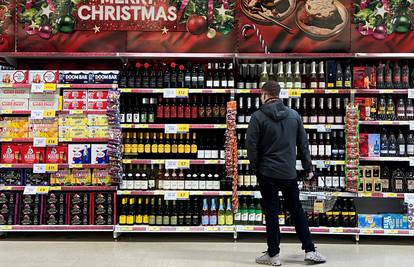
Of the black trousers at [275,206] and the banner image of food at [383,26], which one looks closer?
the black trousers at [275,206]

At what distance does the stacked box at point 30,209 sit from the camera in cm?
566

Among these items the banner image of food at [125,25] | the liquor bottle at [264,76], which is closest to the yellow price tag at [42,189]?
the banner image of food at [125,25]

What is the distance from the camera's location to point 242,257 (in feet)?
16.0

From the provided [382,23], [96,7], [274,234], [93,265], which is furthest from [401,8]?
[93,265]

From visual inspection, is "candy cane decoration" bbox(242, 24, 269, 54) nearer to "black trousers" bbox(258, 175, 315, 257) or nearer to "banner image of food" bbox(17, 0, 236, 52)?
"banner image of food" bbox(17, 0, 236, 52)

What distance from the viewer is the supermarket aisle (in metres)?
4.64

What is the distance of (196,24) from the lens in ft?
19.4

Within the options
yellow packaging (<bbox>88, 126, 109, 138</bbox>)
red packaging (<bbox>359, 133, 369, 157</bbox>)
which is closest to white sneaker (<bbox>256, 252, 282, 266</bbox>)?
red packaging (<bbox>359, 133, 369, 157</bbox>)

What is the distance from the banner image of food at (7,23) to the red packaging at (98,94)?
3.86 feet

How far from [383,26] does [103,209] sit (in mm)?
4032

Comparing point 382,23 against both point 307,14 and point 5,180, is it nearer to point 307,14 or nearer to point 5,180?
point 307,14

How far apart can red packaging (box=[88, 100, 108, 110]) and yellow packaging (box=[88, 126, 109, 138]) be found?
0.23 metres

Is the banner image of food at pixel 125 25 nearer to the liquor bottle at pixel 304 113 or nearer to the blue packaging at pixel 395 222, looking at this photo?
the liquor bottle at pixel 304 113

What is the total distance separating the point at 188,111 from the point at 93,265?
81.3 inches
